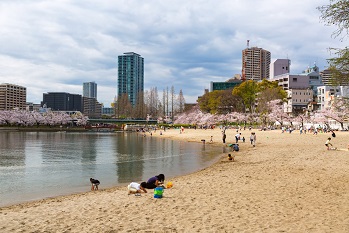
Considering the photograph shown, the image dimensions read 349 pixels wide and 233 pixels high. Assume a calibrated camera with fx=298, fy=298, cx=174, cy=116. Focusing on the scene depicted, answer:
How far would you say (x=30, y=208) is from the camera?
1198 cm

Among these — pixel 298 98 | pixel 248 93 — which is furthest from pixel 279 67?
pixel 248 93

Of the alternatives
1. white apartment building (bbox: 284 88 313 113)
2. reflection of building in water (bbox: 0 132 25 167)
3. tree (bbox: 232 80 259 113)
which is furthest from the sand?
white apartment building (bbox: 284 88 313 113)

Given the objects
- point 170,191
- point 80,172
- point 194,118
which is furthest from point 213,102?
point 170,191

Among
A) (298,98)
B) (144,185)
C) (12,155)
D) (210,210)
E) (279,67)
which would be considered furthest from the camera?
(279,67)

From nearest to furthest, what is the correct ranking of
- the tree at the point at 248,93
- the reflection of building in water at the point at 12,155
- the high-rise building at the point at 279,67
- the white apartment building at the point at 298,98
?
the reflection of building in water at the point at 12,155, the tree at the point at 248,93, the white apartment building at the point at 298,98, the high-rise building at the point at 279,67

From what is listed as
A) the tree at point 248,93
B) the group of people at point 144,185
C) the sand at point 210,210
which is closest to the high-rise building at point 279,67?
the tree at point 248,93

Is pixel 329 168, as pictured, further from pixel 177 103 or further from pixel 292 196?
pixel 177 103

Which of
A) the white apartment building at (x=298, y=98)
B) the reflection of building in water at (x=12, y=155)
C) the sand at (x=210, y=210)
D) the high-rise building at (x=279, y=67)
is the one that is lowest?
the reflection of building in water at (x=12, y=155)

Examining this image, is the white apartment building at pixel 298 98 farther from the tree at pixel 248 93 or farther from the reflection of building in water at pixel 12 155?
the reflection of building in water at pixel 12 155

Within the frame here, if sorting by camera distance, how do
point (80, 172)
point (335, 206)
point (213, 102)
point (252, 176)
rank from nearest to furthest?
point (335, 206) → point (252, 176) → point (80, 172) → point (213, 102)

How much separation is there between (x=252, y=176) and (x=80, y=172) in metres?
13.8

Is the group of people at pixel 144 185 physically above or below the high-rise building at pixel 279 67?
below

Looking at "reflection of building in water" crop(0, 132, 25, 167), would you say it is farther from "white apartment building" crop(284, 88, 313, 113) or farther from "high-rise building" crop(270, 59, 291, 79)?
"high-rise building" crop(270, 59, 291, 79)

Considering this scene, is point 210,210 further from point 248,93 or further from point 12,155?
point 248,93
